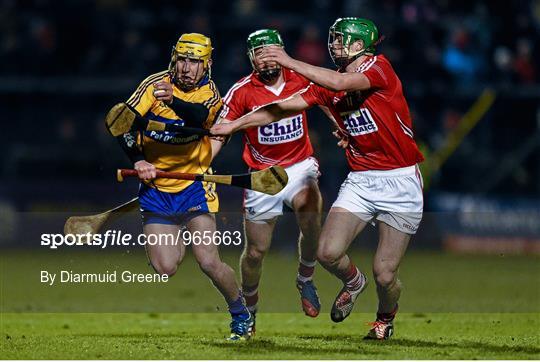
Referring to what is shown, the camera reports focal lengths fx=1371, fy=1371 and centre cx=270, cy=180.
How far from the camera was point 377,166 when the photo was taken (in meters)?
10.9

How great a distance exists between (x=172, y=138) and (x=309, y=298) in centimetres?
191

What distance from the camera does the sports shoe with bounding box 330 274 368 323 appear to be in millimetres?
11094

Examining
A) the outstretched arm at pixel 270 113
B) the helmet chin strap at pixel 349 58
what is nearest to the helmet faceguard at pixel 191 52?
the outstretched arm at pixel 270 113

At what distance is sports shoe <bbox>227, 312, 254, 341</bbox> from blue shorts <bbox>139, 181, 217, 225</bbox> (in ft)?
2.93

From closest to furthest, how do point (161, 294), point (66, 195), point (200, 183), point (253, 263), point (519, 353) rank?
point (519, 353), point (200, 183), point (253, 263), point (161, 294), point (66, 195)

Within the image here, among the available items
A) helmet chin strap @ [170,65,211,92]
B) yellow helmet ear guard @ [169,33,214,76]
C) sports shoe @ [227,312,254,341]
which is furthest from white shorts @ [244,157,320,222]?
yellow helmet ear guard @ [169,33,214,76]

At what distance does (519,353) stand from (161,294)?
5666mm

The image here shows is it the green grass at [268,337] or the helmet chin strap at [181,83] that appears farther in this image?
the helmet chin strap at [181,83]

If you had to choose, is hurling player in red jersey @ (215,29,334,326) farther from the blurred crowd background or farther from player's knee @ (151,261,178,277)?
the blurred crowd background

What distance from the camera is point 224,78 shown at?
20016 millimetres

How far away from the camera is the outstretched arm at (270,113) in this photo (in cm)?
1099

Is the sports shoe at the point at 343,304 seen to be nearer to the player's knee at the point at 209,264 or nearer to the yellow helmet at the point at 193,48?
the player's knee at the point at 209,264

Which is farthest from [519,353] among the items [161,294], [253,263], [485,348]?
[161,294]

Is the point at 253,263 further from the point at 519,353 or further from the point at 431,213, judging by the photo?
the point at 431,213
